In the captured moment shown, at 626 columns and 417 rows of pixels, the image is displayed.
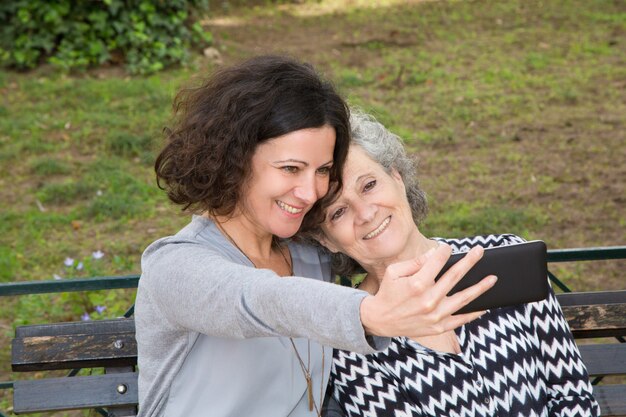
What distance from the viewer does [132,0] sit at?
854 centimetres

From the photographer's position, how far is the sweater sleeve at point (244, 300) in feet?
5.90

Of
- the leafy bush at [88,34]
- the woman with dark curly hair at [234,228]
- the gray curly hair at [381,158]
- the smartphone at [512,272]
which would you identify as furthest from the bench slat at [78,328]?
the leafy bush at [88,34]

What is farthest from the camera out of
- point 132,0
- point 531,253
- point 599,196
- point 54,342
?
point 132,0

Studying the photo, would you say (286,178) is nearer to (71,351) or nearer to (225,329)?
(225,329)

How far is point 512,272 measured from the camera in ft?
7.36

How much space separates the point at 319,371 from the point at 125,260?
291cm

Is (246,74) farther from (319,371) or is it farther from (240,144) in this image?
(319,371)

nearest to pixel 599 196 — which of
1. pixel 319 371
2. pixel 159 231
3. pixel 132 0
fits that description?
pixel 159 231

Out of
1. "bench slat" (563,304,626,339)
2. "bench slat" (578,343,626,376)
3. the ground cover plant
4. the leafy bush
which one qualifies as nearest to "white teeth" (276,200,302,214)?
"bench slat" (563,304,626,339)

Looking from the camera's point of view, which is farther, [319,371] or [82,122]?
[82,122]

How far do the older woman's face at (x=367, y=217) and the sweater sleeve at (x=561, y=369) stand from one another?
0.51 metres

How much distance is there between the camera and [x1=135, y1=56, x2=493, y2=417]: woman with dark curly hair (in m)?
2.21

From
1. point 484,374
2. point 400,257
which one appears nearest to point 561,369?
point 484,374

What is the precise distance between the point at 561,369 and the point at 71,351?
161 cm
